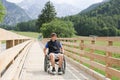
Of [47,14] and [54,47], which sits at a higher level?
[47,14]

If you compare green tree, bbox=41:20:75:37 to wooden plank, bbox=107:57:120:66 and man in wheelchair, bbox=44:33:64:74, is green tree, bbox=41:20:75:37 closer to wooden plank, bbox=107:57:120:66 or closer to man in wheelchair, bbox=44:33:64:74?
man in wheelchair, bbox=44:33:64:74

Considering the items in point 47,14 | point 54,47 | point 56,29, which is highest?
point 47,14

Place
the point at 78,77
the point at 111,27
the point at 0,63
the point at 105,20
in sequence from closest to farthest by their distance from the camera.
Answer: the point at 0,63, the point at 78,77, the point at 111,27, the point at 105,20

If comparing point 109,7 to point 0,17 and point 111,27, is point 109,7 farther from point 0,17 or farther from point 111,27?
point 0,17

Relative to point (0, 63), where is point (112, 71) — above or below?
below

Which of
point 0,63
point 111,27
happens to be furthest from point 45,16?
point 0,63

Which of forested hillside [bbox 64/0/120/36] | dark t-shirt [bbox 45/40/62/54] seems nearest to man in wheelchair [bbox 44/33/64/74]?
dark t-shirt [bbox 45/40/62/54]

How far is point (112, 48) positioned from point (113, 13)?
611 feet

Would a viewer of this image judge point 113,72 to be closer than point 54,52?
Yes

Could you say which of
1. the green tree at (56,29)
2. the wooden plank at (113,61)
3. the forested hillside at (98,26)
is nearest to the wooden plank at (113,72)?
the wooden plank at (113,61)

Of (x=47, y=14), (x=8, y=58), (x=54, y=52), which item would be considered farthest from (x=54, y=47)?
(x=47, y=14)

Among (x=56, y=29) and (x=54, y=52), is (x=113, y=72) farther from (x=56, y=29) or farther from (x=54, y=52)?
(x=56, y=29)

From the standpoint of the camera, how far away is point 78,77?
10.7 metres

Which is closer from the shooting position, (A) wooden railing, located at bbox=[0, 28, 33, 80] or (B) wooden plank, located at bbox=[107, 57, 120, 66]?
(A) wooden railing, located at bbox=[0, 28, 33, 80]
